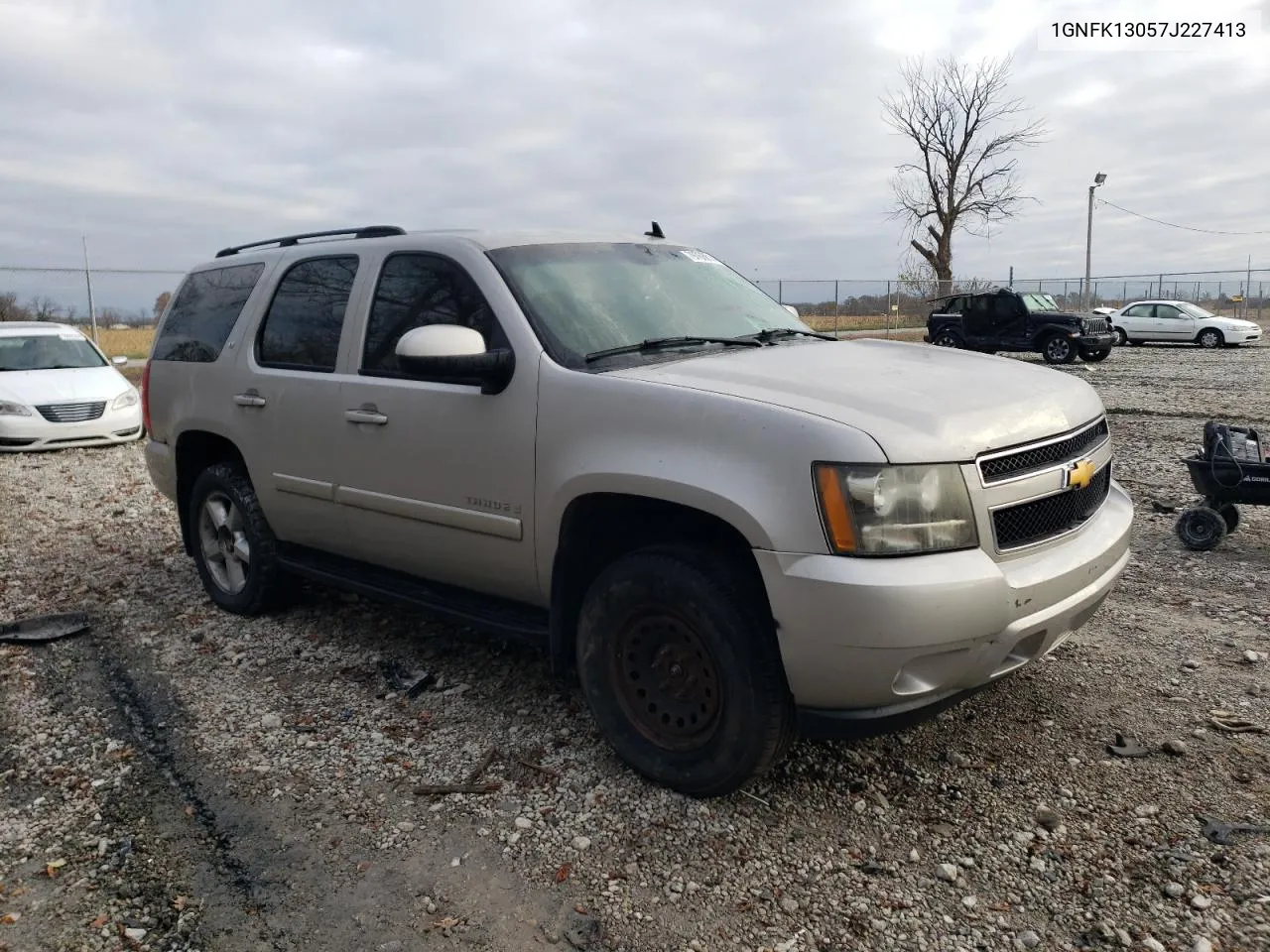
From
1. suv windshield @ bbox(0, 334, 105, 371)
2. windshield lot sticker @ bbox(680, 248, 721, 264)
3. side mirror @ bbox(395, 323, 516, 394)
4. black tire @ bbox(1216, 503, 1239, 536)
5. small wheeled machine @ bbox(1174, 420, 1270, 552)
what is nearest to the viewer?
side mirror @ bbox(395, 323, 516, 394)

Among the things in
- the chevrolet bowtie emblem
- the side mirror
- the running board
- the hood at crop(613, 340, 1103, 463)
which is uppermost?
the side mirror

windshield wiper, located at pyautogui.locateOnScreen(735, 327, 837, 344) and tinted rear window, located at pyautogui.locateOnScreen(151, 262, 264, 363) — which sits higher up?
tinted rear window, located at pyautogui.locateOnScreen(151, 262, 264, 363)


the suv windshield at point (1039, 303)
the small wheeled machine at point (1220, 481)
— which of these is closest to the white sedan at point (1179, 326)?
the suv windshield at point (1039, 303)

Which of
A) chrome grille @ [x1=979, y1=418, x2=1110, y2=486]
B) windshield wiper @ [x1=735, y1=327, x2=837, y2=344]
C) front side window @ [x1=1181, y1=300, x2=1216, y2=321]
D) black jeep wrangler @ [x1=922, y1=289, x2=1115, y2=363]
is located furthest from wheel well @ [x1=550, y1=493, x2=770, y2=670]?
front side window @ [x1=1181, y1=300, x2=1216, y2=321]

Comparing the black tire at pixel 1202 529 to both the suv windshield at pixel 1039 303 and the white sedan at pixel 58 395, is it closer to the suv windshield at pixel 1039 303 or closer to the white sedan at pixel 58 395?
the white sedan at pixel 58 395

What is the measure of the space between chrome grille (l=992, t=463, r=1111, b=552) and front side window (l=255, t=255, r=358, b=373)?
112 inches

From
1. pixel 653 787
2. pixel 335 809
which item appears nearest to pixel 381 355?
pixel 335 809

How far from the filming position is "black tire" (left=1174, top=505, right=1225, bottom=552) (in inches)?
226

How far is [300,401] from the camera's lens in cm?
431

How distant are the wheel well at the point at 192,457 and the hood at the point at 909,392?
9.36 feet

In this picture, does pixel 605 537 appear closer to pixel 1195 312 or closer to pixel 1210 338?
pixel 1210 338

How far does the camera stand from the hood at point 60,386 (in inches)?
437

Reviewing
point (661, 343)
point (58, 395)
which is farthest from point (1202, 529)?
point (58, 395)

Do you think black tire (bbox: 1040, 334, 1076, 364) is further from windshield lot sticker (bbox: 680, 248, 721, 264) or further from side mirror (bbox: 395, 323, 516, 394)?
side mirror (bbox: 395, 323, 516, 394)
